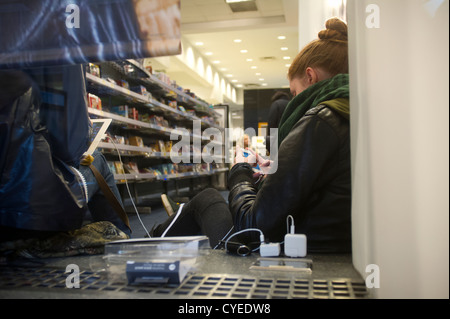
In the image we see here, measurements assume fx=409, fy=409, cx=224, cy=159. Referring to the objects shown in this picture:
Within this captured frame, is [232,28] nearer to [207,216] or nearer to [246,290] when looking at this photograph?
[207,216]

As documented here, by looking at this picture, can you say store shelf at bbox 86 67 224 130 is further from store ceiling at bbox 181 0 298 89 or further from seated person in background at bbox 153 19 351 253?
seated person in background at bbox 153 19 351 253

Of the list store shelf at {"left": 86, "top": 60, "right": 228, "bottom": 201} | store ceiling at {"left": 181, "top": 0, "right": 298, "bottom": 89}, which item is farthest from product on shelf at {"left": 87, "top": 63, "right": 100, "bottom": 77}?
store ceiling at {"left": 181, "top": 0, "right": 298, "bottom": 89}

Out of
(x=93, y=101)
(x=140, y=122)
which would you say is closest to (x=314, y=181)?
(x=93, y=101)

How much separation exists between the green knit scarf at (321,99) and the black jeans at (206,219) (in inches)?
18.9

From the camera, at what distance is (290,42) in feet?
34.9

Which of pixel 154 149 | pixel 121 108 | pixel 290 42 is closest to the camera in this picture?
pixel 121 108

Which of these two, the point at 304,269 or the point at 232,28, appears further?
the point at 232,28

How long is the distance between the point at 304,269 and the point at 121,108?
166 inches

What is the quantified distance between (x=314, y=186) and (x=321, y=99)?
271 millimetres

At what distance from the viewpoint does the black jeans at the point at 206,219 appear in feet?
5.60

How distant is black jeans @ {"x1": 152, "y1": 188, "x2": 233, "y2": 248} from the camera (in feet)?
5.60

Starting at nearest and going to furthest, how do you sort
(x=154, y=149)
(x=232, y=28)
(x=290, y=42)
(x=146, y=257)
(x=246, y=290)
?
(x=246, y=290) < (x=146, y=257) < (x=154, y=149) < (x=232, y=28) < (x=290, y=42)
